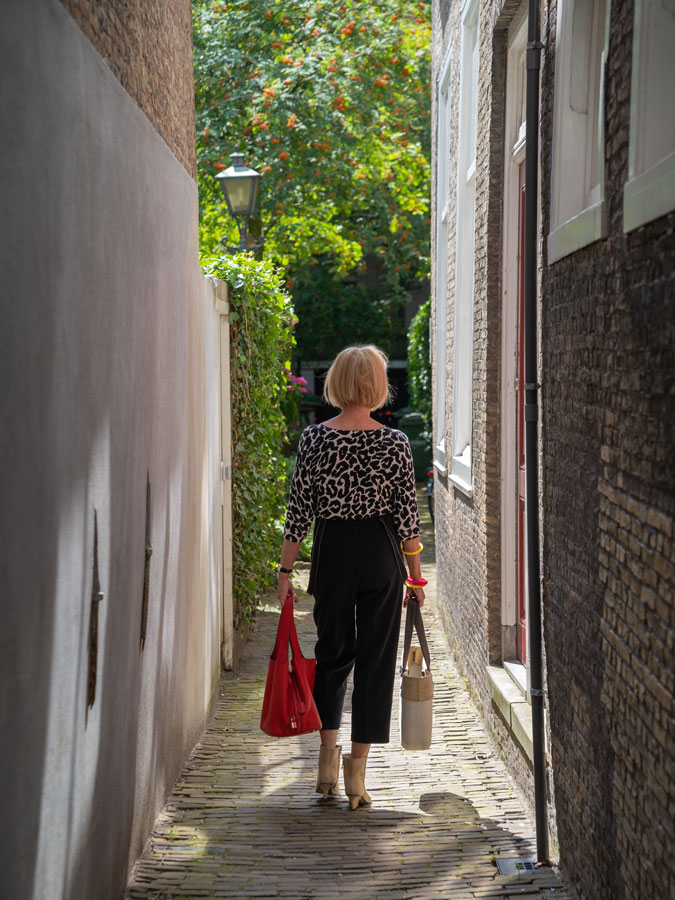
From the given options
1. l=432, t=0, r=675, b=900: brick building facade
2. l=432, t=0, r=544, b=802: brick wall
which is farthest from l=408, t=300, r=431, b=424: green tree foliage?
l=432, t=0, r=675, b=900: brick building facade

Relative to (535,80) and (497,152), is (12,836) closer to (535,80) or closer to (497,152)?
(535,80)

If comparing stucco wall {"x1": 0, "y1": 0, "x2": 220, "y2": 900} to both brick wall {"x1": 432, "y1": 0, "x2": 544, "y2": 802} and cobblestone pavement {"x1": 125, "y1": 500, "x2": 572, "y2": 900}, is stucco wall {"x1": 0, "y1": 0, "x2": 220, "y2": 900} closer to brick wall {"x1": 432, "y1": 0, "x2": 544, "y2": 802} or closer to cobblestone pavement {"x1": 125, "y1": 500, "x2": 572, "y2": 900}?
cobblestone pavement {"x1": 125, "y1": 500, "x2": 572, "y2": 900}

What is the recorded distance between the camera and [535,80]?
4152 millimetres

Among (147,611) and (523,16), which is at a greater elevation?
(523,16)

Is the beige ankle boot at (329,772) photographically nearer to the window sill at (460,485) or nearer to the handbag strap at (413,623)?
the handbag strap at (413,623)

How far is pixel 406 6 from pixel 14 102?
1590 cm

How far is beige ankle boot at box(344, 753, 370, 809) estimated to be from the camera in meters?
4.64

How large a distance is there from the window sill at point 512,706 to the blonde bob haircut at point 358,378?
1568mm

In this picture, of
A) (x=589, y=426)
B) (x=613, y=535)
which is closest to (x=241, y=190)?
(x=589, y=426)

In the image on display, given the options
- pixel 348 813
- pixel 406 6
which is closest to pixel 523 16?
pixel 348 813

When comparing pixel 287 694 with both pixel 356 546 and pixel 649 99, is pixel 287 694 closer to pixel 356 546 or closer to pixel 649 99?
pixel 356 546

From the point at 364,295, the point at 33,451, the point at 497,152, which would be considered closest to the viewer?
the point at 33,451

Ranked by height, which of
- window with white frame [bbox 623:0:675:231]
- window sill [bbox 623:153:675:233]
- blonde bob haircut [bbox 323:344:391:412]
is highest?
window with white frame [bbox 623:0:675:231]

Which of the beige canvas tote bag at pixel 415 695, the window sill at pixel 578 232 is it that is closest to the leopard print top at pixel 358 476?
the beige canvas tote bag at pixel 415 695
